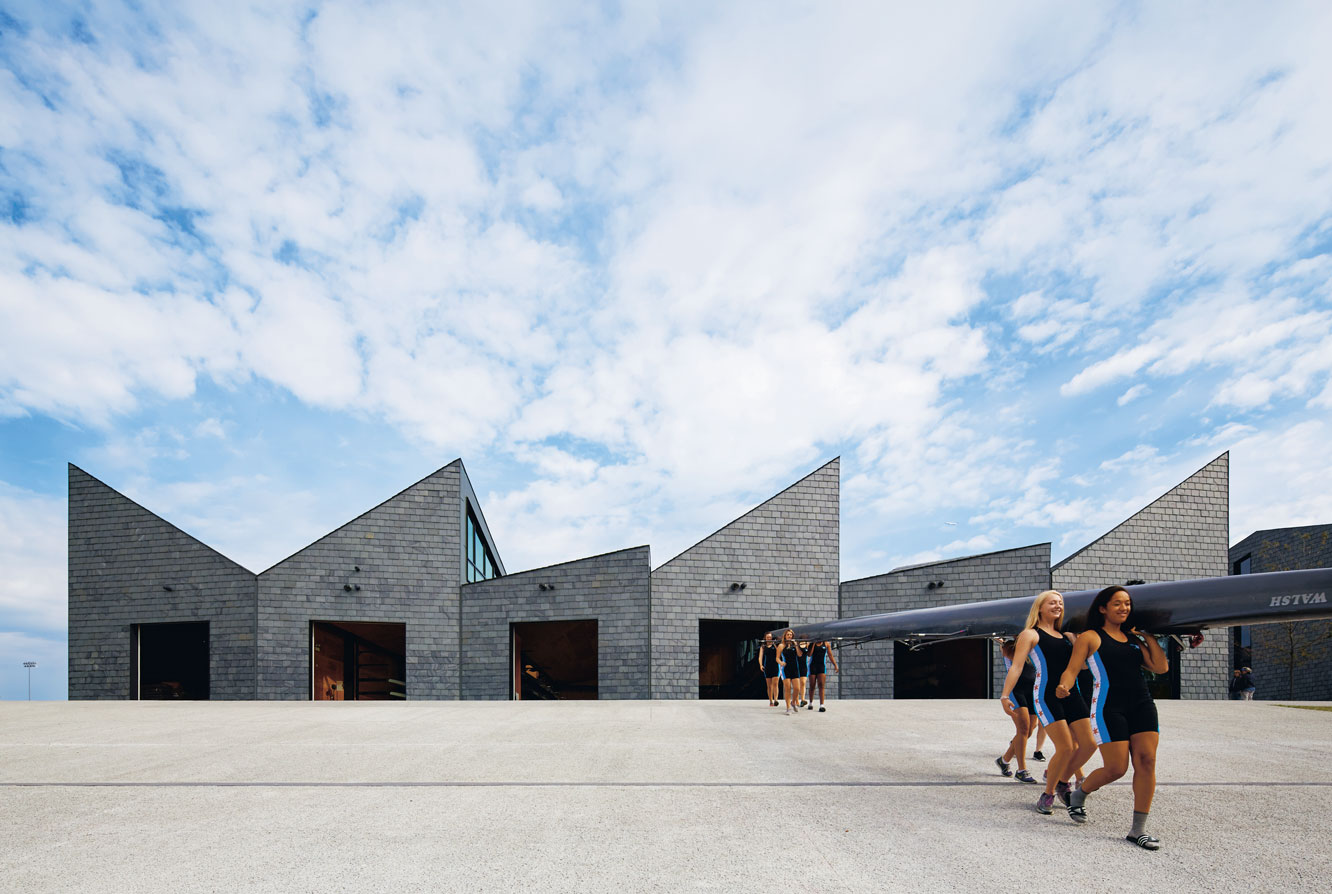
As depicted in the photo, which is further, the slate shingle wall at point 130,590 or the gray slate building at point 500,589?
the slate shingle wall at point 130,590

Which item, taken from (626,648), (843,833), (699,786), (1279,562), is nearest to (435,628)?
(626,648)

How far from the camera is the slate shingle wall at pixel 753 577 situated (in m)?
26.5

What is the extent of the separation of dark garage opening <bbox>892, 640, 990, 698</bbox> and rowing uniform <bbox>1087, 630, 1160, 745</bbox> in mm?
22921

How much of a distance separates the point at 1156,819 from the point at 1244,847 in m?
0.81

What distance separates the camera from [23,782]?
304 inches

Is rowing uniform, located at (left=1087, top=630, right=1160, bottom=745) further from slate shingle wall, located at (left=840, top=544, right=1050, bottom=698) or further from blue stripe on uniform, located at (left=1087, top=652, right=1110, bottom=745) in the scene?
slate shingle wall, located at (left=840, top=544, right=1050, bottom=698)

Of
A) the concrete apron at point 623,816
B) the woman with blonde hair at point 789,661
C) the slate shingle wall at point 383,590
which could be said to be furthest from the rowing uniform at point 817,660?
the slate shingle wall at point 383,590

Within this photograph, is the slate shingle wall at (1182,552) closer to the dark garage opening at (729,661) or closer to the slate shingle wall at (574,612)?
the dark garage opening at (729,661)

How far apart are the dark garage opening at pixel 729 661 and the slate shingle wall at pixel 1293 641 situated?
18.8 meters

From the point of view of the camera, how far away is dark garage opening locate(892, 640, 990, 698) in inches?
1152

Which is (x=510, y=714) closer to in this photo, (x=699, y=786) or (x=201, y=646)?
(x=699, y=786)

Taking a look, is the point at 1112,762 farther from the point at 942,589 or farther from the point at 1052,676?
the point at 942,589

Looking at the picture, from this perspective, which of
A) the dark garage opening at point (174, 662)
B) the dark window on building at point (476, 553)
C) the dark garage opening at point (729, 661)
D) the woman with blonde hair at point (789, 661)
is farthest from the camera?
the dark garage opening at point (729, 661)

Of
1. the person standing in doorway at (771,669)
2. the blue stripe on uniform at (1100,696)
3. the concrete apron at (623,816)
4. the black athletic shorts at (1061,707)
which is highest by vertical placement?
the blue stripe on uniform at (1100,696)
